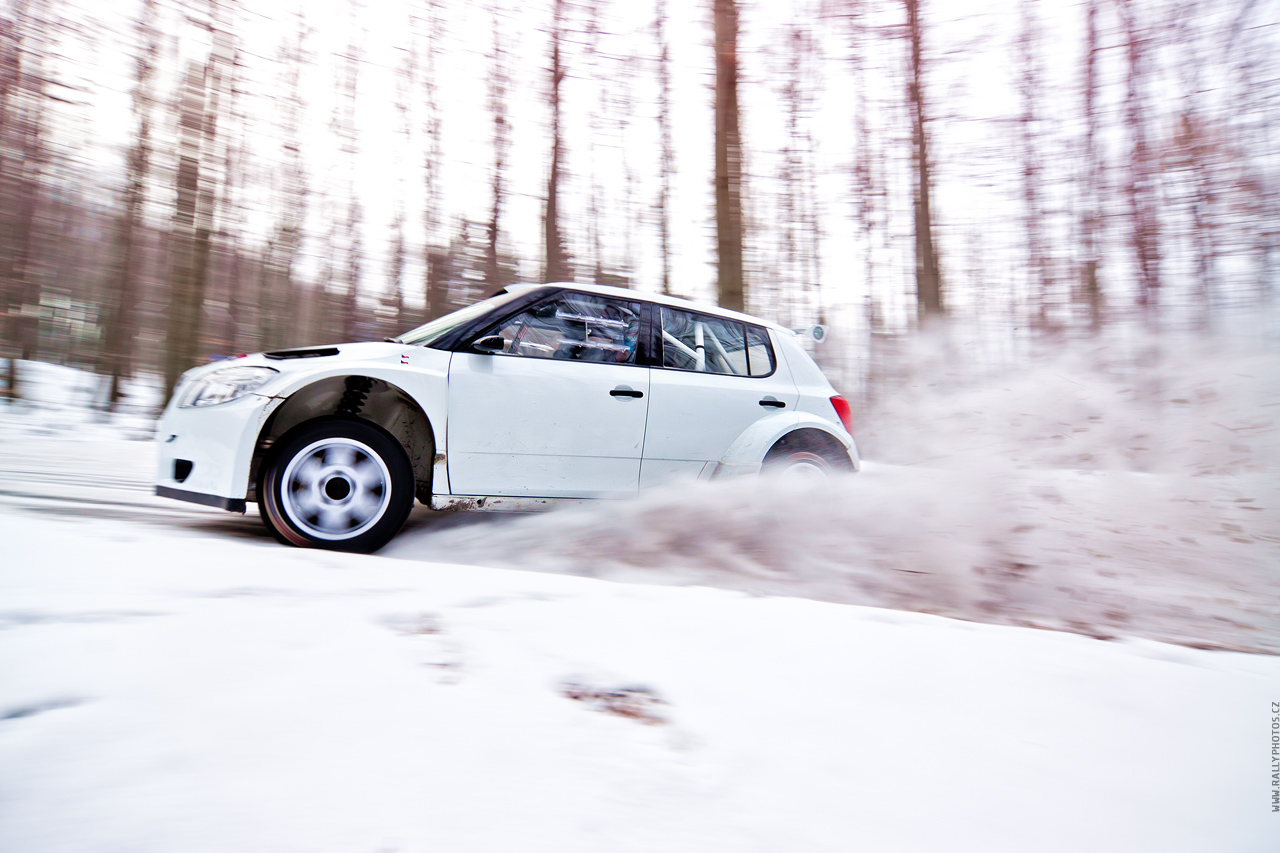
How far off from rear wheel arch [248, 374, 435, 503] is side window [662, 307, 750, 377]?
1469mm

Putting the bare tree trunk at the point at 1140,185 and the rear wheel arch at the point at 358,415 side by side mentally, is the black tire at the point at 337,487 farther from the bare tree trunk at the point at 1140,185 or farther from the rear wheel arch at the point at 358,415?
the bare tree trunk at the point at 1140,185

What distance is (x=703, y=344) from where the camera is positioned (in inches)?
175

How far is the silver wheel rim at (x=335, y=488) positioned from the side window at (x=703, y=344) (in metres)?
1.75

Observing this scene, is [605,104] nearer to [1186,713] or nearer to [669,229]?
[669,229]

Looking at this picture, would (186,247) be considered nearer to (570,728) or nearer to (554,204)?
(554,204)

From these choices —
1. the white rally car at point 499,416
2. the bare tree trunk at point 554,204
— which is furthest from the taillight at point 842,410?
the bare tree trunk at point 554,204

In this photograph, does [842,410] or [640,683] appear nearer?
[640,683]

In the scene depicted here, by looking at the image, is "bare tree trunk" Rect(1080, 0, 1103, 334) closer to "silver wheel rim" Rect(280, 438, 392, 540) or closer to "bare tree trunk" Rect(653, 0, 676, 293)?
"bare tree trunk" Rect(653, 0, 676, 293)

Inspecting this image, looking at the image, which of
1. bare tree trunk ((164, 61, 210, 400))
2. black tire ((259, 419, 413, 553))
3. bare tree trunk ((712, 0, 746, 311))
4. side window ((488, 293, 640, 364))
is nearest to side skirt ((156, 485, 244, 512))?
black tire ((259, 419, 413, 553))

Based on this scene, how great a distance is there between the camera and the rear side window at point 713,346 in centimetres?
431

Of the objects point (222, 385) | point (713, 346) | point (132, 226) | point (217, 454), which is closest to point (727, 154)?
point (713, 346)

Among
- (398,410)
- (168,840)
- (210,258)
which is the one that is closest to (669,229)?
(210,258)

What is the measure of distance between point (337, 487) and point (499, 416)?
87 cm

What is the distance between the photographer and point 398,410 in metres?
3.78
